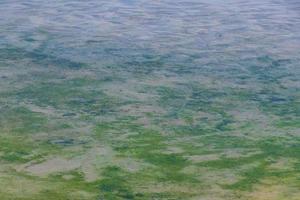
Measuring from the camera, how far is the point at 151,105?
208 inches

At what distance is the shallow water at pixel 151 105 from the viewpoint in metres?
3.91

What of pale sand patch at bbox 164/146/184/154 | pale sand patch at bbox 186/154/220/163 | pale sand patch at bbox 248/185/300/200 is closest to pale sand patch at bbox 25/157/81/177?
pale sand patch at bbox 164/146/184/154

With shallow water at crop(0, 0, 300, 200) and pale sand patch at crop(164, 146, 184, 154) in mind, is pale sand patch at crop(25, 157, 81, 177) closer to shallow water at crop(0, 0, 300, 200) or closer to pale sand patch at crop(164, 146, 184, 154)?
shallow water at crop(0, 0, 300, 200)

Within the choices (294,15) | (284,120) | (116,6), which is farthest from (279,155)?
(116,6)

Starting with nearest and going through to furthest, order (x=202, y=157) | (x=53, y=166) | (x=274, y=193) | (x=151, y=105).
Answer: (x=274, y=193)
(x=53, y=166)
(x=202, y=157)
(x=151, y=105)

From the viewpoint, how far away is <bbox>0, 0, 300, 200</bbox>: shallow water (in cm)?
391

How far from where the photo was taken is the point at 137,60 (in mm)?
6590

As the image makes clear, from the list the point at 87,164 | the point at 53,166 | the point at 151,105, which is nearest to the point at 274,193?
the point at 87,164

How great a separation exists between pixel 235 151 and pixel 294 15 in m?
4.79

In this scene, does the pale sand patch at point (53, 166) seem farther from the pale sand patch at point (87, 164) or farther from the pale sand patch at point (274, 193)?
the pale sand patch at point (274, 193)

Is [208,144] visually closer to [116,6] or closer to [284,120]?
[284,120]

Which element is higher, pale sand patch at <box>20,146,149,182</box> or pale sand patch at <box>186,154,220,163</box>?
pale sand patch at <box>20,146,149,182</box>

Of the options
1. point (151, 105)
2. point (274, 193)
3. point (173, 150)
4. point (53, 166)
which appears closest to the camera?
point (274, 193)

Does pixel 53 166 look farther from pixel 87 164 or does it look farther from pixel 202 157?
pixel 202 157
